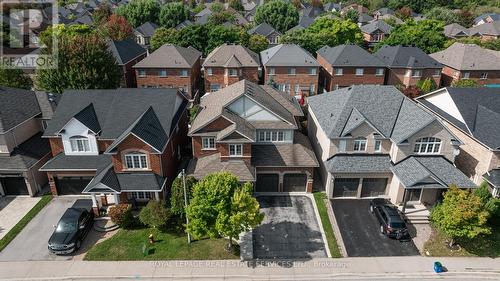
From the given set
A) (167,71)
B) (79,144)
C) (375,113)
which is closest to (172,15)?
(167,71)

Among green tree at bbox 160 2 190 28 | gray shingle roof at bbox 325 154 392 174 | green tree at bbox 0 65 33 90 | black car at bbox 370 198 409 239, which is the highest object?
green tree at bbox 160 2 190 28

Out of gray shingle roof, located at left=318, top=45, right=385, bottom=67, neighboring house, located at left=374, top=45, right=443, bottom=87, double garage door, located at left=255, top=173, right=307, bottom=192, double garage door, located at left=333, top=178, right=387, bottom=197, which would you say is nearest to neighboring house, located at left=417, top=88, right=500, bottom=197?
double garage door, located at left=333, top=178, right=387, bottom=197

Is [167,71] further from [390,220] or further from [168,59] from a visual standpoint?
[390,220]

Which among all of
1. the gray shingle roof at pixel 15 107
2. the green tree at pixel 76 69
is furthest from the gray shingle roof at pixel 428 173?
the green tree at pixel 76 69

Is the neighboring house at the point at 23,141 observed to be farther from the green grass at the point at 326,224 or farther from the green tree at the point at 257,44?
the green tree at the point at 257,44

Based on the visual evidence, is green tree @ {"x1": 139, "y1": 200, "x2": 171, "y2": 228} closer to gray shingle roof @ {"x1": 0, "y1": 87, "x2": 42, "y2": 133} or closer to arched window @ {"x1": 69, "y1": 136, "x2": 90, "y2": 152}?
arched window @ {"x1": 69, "y1": 136, "x2": 90, "y2": 152}
